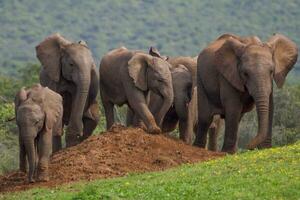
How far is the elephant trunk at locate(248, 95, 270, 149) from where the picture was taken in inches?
880

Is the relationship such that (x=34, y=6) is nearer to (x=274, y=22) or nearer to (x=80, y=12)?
(x=80, y=12)

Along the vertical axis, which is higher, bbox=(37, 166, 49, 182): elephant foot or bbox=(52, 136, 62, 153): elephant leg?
bbox=(37, 166, 49, 182): elephant foot

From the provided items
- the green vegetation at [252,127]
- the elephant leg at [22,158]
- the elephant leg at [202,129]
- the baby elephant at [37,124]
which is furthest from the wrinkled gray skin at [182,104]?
the green vegetation at [252,127]

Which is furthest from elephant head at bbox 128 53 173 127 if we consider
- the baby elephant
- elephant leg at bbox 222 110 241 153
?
the baby elephant

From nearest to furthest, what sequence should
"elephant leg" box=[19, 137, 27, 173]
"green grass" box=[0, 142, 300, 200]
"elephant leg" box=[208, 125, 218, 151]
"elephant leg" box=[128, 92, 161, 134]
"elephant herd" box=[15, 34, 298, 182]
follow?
"green grass" box=[0, 142, 300, 200]
"elephant herd" box=[15, 34, 298, 182]
"elephant leg" box=[19, 137, 27, 173]
"elephant leg" box=[128, 92, 161, 134]
"elephant leg" box=[208, 125, 218, 151]

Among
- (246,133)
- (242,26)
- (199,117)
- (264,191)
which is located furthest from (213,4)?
(264,191)

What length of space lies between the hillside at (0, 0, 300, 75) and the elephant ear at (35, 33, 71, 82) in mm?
99514

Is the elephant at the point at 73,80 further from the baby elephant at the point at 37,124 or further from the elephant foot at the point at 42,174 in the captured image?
the elephant foot at the point at 42,174

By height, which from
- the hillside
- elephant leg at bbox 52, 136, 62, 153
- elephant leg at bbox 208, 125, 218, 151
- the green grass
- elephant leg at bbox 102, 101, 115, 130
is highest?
the green grass

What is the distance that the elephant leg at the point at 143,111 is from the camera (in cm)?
2351

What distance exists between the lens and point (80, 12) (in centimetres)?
15088

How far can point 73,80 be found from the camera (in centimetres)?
2575

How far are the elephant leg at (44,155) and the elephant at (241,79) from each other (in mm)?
4272

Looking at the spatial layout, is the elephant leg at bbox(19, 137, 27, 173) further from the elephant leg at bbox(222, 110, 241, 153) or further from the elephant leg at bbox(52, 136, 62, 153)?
the elephant leg at bbox(222, 110, 241, 153)
